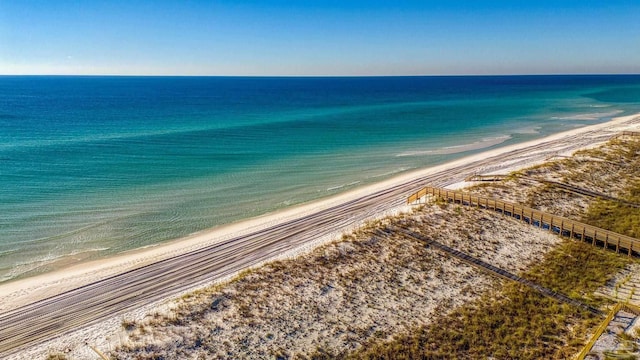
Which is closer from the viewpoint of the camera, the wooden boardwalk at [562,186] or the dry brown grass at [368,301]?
the dry brown grass at [368,301]

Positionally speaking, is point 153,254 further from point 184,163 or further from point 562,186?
point 562,186

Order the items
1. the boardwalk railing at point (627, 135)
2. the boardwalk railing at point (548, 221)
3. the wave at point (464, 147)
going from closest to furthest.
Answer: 1. the boardwalk railing at point (548, 221)
2. the wave at point (464, 147)
3. the boardwalk railing at point (627, 135)

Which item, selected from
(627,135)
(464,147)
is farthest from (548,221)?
(627,135)

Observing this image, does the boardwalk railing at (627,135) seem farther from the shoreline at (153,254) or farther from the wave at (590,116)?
the wave at (590,116)

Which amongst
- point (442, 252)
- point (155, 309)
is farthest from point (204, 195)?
point (442, 252)

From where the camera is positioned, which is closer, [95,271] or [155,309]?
[155,309]

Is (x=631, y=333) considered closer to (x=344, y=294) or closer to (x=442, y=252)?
(x=442, y=252)

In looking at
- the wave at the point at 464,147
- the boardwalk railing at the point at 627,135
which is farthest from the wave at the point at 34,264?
the boardwalk railing at the point at 627,135

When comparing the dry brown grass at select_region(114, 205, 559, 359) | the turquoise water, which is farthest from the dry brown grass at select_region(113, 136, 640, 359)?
the turquoise water

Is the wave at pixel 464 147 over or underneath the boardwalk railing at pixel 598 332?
over
